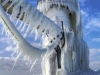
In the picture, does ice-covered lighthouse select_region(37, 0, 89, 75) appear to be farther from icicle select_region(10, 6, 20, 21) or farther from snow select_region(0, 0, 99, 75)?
icicle select_region(10, 6, 20, 21)

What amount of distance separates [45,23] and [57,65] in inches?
163

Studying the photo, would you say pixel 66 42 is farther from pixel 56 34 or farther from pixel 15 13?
pixel 15 13

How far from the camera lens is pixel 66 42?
1166cm

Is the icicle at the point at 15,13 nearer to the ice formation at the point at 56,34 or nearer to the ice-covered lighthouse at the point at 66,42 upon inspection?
the ice formation at the point at 56,34

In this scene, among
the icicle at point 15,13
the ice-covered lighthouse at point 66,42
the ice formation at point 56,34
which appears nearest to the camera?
the icicle at point 15,13

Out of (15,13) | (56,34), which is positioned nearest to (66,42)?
(56,34)

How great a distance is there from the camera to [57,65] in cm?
1238

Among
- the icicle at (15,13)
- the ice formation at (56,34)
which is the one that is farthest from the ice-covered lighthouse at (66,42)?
the icicle at (15,13)

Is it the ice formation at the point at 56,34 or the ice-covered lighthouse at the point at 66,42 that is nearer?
the ice formation at the point at 56,34

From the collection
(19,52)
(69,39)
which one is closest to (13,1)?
(19,52)

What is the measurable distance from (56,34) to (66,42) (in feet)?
4.16

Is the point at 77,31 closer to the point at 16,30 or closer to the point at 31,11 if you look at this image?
the point at 31,11

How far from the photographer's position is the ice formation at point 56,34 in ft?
24.5

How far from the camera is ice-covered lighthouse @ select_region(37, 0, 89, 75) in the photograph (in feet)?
39.0
